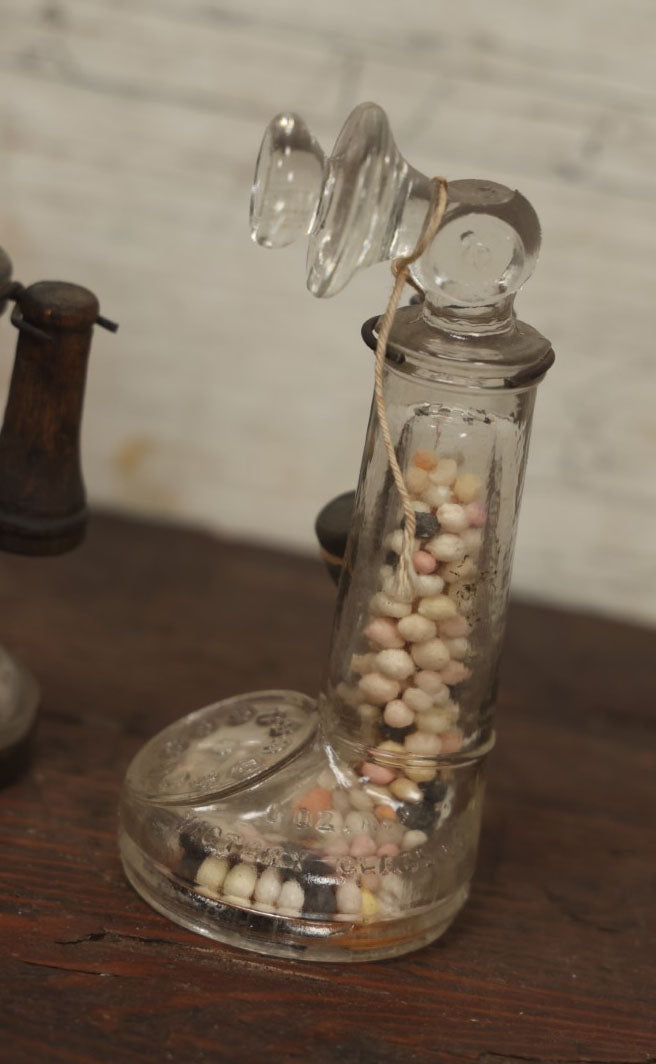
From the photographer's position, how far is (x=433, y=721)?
654 millimetres

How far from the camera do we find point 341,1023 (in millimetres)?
631

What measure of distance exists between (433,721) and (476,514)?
105 mm

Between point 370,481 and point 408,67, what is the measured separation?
1.69ft

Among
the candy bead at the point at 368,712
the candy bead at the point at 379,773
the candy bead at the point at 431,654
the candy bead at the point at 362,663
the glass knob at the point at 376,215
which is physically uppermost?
the glass knob at the point at 376,215

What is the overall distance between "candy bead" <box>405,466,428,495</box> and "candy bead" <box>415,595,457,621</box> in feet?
0.17

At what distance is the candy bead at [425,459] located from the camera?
0.63m

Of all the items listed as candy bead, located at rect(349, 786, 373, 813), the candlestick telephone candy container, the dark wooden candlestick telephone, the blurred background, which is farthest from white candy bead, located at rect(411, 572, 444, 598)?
the blurred background

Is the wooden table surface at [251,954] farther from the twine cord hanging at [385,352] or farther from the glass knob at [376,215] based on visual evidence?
the glass knob at [376,215]

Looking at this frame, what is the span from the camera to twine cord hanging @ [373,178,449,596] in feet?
1.95

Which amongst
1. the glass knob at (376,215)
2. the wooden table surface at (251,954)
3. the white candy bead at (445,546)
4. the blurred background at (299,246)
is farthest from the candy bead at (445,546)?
the blurred background at (299,246)

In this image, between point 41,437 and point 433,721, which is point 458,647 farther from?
point 41,437

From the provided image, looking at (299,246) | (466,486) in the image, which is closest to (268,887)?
Answer: (466,486)

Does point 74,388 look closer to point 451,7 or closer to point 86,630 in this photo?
point 86,630

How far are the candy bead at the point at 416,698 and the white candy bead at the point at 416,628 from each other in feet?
0.09
